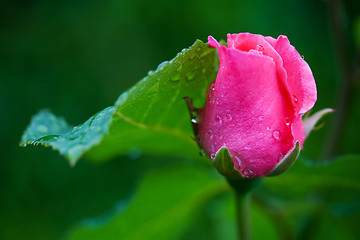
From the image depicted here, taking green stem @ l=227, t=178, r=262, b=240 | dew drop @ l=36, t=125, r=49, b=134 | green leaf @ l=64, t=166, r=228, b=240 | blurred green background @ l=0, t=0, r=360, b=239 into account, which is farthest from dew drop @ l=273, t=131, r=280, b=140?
blurred green background @ l=0, t=0, r=360, b=239

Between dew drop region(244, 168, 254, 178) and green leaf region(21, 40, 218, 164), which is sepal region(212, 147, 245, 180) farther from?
green leaf region(21, 40, 218, 164)

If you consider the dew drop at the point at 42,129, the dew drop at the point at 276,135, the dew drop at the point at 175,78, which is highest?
the dew drop at the point at 42,129

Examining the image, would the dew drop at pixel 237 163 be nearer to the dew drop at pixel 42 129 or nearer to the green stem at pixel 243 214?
the green stem at pixel 243 214

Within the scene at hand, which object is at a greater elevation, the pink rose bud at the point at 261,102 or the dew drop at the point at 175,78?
the dew drop at the point at 175,78

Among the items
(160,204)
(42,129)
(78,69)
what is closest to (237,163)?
(42,129)

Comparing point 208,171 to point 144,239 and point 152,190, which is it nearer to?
point 152,190

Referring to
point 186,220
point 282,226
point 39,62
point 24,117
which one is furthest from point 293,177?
point 39,62

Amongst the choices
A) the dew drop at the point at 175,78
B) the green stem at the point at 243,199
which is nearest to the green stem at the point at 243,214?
the green stem at the point at 243,199
